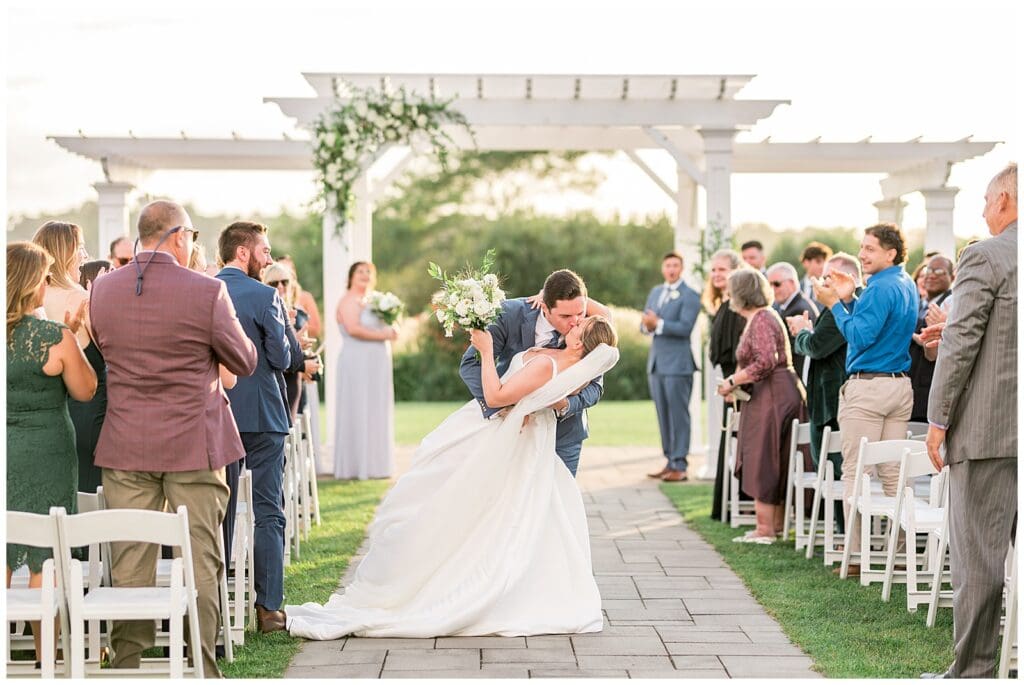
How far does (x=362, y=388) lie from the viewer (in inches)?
434

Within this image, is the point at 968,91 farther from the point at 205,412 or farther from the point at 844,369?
the point at 205,412

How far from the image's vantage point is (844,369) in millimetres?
7809

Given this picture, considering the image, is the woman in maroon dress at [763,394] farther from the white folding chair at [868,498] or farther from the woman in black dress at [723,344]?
the white folding chair at [868,498]

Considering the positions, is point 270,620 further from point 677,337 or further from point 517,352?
point 677,337

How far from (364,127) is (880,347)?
215 inches

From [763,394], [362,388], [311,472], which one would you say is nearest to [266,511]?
[311,472]

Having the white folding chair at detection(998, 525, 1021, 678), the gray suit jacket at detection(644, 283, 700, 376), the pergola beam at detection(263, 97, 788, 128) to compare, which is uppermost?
the pergola beam at detection(263, 97, 788, 128)

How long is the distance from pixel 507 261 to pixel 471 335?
2272cm

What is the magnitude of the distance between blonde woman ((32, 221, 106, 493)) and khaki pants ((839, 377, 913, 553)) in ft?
12.8

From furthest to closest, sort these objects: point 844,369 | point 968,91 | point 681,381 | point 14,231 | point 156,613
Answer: point 14,231 < point 968,91 < point 681,381 < point 844,369 < point 156,613

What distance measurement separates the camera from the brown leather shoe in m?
5.86

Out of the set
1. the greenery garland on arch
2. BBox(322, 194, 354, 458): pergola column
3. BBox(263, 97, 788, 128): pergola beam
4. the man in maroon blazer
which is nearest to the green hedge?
BBox(322, 194, 354, 458): pergola column

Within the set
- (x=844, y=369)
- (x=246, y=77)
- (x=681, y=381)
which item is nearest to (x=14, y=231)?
(x=246, y=77)

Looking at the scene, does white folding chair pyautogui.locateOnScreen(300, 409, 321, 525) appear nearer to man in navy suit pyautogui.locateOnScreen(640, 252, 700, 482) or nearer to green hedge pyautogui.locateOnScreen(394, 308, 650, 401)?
man in navy suit pyautogui.locateOnScreen(640, 252, 700, 482)
